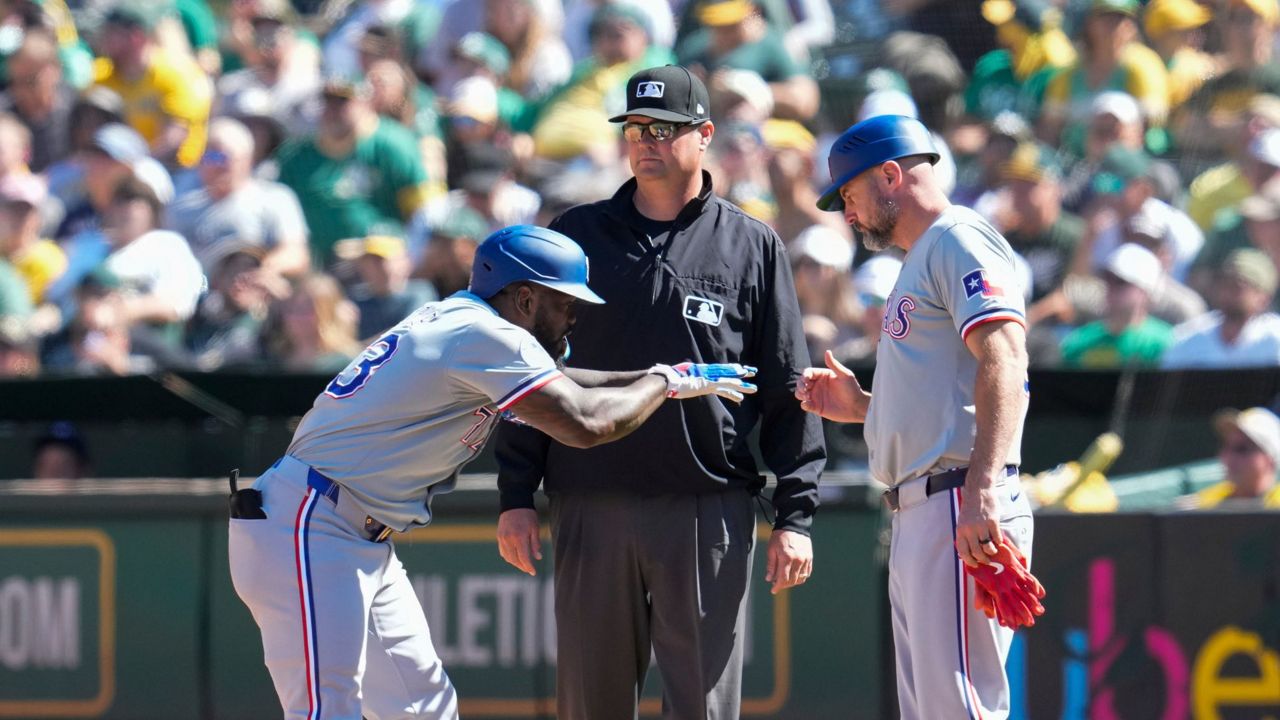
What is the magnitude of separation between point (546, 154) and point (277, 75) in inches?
86.9

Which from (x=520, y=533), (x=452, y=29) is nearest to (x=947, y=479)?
(x=520, y=533)

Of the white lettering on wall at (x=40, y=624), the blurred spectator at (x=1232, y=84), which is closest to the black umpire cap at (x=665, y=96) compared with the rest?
the white lettering on wall at (x=40, y=624)

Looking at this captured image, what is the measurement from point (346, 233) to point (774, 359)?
5.49 meters

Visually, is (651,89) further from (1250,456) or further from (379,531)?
(1250,456)

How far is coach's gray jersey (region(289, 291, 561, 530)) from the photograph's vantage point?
432 cm

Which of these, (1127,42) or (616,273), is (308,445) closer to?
(616,273)

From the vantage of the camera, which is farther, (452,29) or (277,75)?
(452,29)

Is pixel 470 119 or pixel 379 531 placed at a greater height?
pixel 470 119

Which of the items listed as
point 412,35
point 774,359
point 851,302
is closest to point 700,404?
Answer: point 774,359

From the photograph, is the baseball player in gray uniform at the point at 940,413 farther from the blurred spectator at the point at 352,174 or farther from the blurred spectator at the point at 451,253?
the blurred spectator at the point at 352,174

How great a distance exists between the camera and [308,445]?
14.8ft

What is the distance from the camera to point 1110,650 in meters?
6.70

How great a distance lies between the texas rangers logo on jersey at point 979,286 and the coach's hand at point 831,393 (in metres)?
0.63

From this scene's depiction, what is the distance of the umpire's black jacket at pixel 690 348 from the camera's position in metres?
4.80
